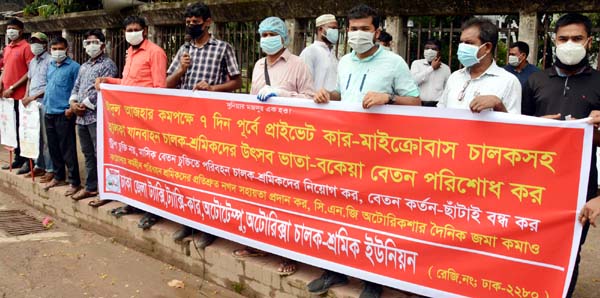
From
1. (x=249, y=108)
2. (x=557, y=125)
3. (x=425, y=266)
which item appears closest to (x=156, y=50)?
(x=249, y=108)

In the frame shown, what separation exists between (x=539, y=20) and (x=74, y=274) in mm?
4825

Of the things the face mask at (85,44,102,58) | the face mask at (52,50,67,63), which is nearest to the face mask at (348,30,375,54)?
the face mask at (85,44,102,58)

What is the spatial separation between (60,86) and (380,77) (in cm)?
414

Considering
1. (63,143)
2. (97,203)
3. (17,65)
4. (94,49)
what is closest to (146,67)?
(94,49)

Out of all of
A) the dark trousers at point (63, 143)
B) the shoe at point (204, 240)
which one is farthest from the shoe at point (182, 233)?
the dark trousers at point (63, 143)

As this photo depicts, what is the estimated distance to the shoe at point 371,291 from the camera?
11.1 feet

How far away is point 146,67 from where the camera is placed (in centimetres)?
510

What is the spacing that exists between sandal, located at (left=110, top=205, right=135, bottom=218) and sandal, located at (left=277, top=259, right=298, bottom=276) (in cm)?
206

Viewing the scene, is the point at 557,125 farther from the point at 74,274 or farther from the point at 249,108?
the point at 74,274

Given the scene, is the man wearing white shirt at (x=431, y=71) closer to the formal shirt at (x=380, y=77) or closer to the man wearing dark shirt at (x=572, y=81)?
the formal shirt at (x=380, y=77)

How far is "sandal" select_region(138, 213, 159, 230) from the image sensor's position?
504 centimetres

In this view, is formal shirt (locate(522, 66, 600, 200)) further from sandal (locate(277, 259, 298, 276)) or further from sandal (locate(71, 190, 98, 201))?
sandal (locate(71, 190, 98, 201))

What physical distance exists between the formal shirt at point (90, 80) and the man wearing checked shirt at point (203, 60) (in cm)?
125

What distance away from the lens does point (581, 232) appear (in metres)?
2.68
